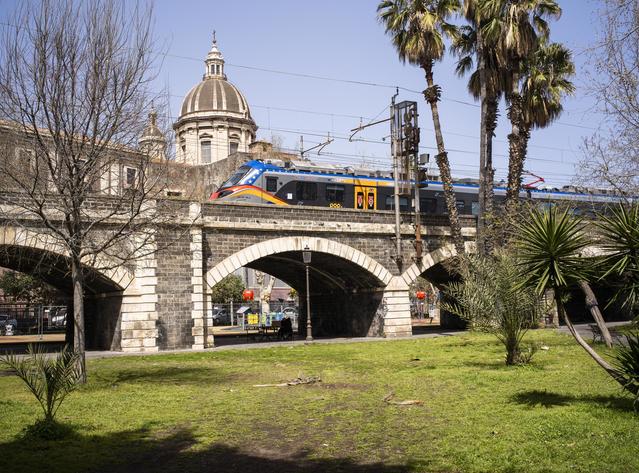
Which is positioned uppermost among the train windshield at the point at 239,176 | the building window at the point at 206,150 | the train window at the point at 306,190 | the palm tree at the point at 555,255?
the building window at the point at 206,150

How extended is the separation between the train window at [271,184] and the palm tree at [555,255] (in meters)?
19.9

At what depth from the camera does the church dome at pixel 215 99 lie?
72438mm

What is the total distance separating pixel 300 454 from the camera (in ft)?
24.9

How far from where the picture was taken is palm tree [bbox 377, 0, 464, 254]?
27.4 meters

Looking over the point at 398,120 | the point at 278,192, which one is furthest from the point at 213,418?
the point at 398,120

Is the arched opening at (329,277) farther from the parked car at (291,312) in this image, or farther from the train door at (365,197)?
the parked car at (291,312)

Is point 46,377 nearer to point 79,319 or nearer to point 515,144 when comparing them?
Answer: point 79,319

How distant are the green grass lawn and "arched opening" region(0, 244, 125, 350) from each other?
7.34m

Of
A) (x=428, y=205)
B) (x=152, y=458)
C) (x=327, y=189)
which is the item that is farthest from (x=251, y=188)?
(x=152, y=458)

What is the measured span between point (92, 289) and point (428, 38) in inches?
644

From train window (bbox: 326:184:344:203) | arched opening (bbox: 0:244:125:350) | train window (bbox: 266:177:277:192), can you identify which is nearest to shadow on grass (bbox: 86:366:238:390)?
arched opening (bbox: 0:244:125:350)

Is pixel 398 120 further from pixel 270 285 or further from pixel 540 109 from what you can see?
pixel 270 285

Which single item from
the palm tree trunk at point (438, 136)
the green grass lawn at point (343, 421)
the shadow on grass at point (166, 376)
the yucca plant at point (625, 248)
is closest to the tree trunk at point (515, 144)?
the palm tree trunk at point (438, 136)

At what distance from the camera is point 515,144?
90.8 ft
